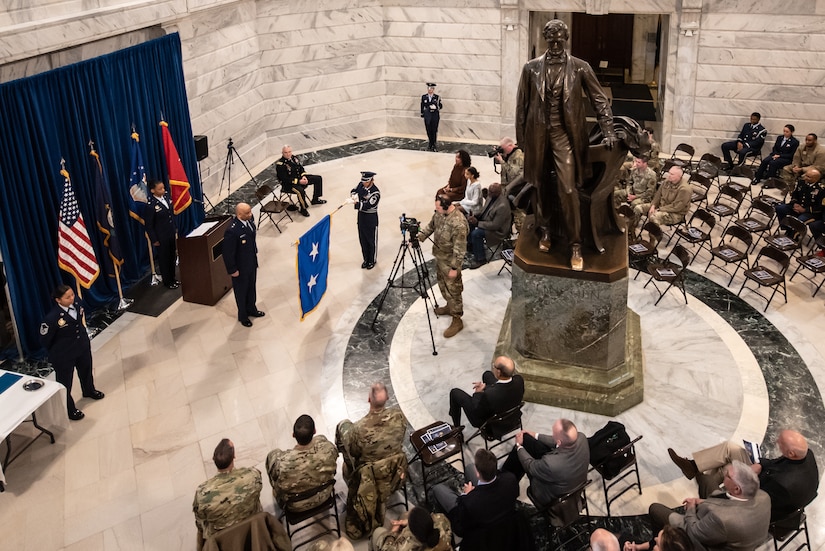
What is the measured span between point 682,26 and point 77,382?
39.5 feet

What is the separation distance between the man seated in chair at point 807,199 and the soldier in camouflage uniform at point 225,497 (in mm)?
8978

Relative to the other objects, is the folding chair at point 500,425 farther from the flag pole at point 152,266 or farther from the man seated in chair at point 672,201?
the flag pole at point 152,266

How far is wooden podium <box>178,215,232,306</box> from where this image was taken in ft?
34.1

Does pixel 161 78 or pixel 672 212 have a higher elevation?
pixel 161 78

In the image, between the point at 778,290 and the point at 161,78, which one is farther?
the point at 161,78

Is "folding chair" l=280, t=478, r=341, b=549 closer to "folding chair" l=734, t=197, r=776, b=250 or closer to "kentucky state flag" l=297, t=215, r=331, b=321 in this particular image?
"kentucky state flag" l=297, t=215, r=331, b=321

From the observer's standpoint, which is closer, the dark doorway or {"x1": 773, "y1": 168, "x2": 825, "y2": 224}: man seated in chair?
{"x1": 773, "y1": 168, "x2": 825, "y2": 224}: man seated in chair

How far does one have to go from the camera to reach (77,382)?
9.13 meters

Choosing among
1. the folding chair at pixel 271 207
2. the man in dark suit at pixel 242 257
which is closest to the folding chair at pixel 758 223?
the man in dark suit at pixel 242 257

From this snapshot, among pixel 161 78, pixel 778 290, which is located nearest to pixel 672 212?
pixel 778 290

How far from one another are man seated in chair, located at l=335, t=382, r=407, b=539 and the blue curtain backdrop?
517 centimetres

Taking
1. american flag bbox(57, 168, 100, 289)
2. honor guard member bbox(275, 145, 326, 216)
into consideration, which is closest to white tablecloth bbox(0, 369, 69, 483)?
american flag bbox(57, 168, 100, 289)

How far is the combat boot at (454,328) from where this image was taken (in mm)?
9625

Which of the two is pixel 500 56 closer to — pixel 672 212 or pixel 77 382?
pixel 672 212
